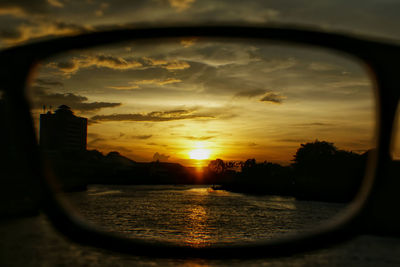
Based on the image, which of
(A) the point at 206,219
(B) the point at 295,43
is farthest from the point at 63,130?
(A) the point at 206,219

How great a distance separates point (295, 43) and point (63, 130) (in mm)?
493

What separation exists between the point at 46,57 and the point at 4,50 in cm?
6

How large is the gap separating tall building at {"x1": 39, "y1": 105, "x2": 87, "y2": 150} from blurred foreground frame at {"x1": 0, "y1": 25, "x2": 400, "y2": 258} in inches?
4.9

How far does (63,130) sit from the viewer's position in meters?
0.69

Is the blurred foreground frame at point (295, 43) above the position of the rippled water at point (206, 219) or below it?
above

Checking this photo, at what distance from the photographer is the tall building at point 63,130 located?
2.00 feet

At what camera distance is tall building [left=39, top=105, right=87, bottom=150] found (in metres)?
0.61

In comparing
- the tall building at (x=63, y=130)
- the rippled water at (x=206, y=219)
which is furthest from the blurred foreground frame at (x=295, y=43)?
the rippled water at (x=206, y=219)

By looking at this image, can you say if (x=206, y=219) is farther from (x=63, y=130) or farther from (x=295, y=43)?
(x=295, y=43)

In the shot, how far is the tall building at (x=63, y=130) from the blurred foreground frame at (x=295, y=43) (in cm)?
12

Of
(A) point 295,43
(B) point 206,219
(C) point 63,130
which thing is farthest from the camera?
(B) point 206,219

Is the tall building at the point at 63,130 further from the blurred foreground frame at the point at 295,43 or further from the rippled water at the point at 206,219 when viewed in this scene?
the rippled water at the point at 206,219

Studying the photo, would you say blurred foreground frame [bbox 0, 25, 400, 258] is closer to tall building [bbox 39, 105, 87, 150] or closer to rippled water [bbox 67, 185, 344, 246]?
tall building [bbox 39, 105, 87, 150]

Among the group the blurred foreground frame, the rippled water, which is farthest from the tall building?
the rippled water
